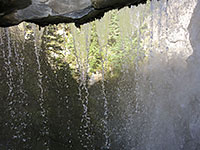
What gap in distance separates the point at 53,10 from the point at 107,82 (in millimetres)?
3786

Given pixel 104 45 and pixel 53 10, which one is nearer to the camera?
pixel 53 10

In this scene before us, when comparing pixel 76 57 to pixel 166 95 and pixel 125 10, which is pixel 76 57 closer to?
pixel 125 10

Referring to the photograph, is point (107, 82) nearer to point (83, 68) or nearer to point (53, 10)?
point (83, 68)

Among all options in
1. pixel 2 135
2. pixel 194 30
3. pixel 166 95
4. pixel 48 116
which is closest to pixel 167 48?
pixel 194 30

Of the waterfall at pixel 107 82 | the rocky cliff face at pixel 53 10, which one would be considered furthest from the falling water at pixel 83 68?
the rocky cliff face at pixel 53 10

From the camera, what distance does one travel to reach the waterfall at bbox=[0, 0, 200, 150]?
4.32 metres

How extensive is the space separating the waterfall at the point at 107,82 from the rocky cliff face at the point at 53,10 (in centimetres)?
323

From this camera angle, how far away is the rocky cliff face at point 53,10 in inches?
45.4

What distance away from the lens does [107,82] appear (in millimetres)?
4934

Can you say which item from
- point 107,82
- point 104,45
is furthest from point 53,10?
point 107,82

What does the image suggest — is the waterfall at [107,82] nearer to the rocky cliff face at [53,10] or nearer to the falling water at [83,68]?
the falling water at [83,68]

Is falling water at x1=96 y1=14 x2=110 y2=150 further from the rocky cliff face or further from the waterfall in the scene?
the rocky cliff face

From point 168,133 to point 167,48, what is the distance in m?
2.01

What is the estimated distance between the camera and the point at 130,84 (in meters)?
5.11
